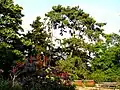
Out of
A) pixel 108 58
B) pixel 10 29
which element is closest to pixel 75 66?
pixel 108 58

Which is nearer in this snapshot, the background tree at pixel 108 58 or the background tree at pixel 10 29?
the background tree at pixel 10 29

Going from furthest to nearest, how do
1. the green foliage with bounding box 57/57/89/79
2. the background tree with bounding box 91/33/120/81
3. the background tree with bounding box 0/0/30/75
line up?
the background tree with bounding box 91/33/120/81
the green foliage with bounding box 57/57/89/79
the background tree with bounding box 0/0/30/75

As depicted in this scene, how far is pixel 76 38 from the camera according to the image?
40750 mm

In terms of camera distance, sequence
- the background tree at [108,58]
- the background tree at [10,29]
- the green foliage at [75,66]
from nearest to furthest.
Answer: the background tree at [10,29] < the green foliage at [75,66] < the background tree at [108,58]

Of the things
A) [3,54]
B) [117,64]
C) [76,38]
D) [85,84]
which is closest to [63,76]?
[3,54]

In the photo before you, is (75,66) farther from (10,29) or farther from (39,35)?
(10,29)

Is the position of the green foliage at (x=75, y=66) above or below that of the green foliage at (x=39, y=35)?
below

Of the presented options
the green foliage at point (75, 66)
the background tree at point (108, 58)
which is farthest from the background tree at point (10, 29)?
the background tree at point (108, 58)

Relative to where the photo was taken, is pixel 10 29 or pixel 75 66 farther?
pixel 75 66

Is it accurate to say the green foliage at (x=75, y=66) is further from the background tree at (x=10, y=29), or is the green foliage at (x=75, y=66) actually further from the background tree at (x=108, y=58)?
the background tree at (x=10, y=29)

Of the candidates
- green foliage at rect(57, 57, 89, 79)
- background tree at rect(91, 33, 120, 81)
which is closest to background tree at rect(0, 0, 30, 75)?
green foliage at rect(57, 57, 89, 79)

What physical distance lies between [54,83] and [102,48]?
86.6 feet

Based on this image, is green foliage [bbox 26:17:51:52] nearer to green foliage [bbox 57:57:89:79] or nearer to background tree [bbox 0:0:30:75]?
green foliage [bbox 57:57:89:79]

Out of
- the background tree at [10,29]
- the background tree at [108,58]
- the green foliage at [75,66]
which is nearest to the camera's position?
the background tree at [10,29]
